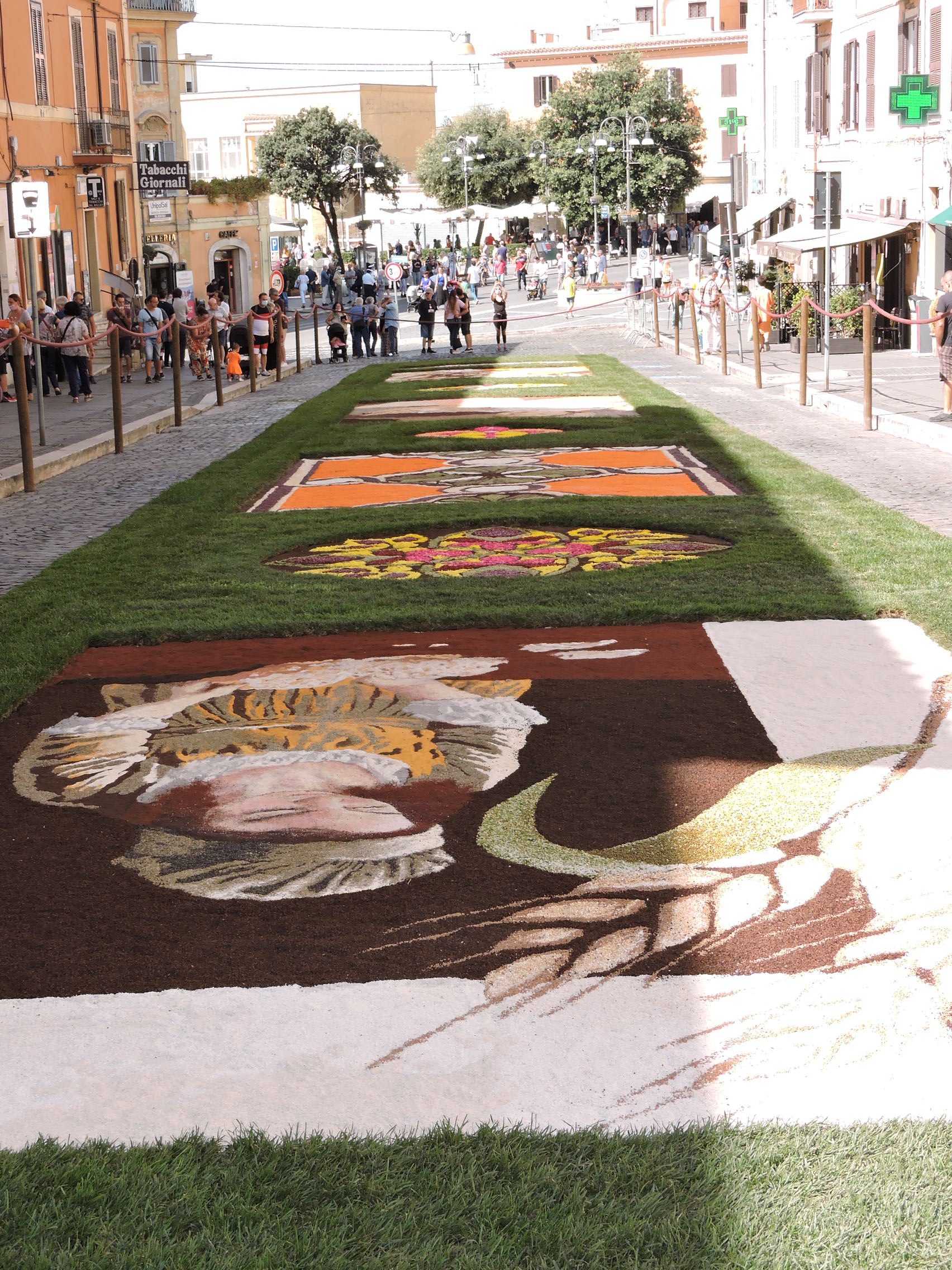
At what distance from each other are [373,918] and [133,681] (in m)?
3.03

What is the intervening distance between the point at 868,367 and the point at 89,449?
8.08m

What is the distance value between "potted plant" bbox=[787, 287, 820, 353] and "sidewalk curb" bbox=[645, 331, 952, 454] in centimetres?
174

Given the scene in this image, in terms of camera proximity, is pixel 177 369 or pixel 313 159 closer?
pixel 177 369

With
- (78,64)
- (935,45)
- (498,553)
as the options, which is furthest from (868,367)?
(78,64)

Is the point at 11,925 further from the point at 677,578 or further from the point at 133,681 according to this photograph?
the point at 677,578

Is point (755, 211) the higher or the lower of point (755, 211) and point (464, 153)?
the lower

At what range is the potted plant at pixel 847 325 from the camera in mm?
27594

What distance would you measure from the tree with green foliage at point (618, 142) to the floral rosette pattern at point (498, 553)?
67781 mm

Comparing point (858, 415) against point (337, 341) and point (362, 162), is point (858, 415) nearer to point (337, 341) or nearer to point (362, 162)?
point (337, 341)

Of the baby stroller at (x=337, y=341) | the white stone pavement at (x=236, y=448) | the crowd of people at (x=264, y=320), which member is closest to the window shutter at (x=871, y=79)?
the crowd of people at (x=264, y=320)

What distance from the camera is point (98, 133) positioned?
3366 cm

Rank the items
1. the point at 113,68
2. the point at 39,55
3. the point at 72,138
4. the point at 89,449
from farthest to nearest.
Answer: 1. the point at 113,68
2. the point at 72,138
3. the point at 39,55
4. the point at 89,449

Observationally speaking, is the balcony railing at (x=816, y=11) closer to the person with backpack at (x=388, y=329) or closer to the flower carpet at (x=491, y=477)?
the person with backpack at (x=388, y=329)

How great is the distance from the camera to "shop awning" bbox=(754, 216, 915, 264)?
1202 inches
